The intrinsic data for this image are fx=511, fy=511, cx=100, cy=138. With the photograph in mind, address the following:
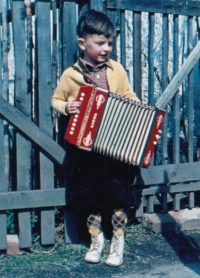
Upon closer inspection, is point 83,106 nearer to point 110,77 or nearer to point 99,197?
point 110,77

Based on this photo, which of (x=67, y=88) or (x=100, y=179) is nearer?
(x=67, y=88)

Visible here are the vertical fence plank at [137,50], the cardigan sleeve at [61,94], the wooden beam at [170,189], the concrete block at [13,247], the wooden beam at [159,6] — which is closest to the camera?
the cardigan sleeve at [61,94]

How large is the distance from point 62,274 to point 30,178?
0.90m

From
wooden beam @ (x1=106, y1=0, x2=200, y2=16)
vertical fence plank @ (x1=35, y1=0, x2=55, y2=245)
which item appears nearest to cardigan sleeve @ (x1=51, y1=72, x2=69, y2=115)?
vertical fence plank @ (x1=35, y1=0, x2=55, y2=245)

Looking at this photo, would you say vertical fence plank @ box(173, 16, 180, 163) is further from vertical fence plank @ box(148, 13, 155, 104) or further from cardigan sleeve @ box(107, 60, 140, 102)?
cardigan sleeve @ box(107, 60, 140, 102)

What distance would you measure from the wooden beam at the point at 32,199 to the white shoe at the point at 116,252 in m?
0.53

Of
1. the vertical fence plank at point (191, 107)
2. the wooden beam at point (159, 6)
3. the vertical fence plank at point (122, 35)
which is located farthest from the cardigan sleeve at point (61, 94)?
the vertical fence plank at point (191, 107)

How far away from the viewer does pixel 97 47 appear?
388cm

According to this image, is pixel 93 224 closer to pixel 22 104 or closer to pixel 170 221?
pixel 170 221

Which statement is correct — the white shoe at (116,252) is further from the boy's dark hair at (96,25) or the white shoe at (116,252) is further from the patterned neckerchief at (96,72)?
the boy's dark hair at (96,25)

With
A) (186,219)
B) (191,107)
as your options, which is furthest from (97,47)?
(186,219)

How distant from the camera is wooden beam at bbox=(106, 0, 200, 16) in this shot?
14.1 ft

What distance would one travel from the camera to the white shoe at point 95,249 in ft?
13.2

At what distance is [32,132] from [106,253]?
1170 millimetres
